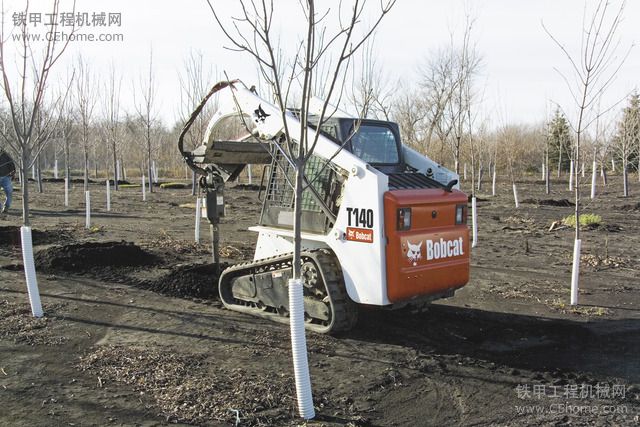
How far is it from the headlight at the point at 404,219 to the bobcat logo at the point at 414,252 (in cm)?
16

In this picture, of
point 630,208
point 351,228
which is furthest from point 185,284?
point 630,208

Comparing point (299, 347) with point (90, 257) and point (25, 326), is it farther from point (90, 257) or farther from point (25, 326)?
point (90, 257)

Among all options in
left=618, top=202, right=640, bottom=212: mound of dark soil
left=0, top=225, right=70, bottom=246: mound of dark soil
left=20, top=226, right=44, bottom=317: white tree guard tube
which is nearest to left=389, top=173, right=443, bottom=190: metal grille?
left=20, top=226, right=44, bottom=317: white tree guard tube

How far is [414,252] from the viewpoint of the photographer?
5.49 metres

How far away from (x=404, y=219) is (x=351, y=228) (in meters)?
0.54

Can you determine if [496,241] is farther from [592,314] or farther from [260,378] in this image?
[260,378]

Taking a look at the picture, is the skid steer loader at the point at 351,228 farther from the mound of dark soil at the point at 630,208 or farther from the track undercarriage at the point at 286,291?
the mound of dark soil at the point at 630,208

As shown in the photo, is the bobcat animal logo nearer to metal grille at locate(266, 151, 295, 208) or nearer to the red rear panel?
metal grille at locate(266, 151, 295, 208)

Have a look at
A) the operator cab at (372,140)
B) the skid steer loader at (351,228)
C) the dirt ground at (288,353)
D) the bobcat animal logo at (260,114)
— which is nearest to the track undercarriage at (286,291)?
the skid steer loader at (351,228)

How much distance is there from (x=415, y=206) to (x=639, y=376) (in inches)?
97.6

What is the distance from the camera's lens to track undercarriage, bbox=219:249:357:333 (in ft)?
18.8

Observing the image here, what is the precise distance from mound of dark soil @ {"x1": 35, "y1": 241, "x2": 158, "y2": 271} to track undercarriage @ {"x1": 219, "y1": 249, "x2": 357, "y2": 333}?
296 cm

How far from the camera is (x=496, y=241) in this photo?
1330cm

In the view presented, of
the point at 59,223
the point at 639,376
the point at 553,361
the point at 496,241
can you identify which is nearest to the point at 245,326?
the point at 553,361
